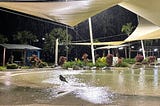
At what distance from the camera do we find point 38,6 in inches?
355

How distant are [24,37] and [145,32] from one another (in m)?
18.5

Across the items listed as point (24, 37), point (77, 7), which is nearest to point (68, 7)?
point (77, 7)

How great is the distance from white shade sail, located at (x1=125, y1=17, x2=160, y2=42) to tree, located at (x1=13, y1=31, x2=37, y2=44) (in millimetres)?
16338

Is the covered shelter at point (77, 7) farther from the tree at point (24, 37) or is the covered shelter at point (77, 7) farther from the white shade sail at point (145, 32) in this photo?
the tree at point (24, 37)

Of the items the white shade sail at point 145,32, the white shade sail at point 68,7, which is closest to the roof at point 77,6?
the white shade sail at point 68,7

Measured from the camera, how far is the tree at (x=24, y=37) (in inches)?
1288

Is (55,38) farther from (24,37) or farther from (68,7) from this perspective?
(68,7)

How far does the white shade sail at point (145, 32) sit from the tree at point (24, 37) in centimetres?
1634

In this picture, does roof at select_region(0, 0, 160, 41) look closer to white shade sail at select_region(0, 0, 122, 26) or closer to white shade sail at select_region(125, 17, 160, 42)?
white shade sail at select_region(0, 0, 122, 26)

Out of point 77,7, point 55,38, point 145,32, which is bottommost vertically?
point 77,7

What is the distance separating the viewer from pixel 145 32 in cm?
1781

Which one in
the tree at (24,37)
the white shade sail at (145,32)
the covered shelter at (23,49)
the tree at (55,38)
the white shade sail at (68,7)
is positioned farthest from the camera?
the tree at (55,38)

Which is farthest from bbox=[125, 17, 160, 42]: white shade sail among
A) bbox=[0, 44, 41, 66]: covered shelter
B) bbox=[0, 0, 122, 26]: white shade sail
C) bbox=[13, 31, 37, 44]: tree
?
bbox=[13, 31, 37, 44]: tree

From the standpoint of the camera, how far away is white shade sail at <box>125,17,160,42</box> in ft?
53.6
